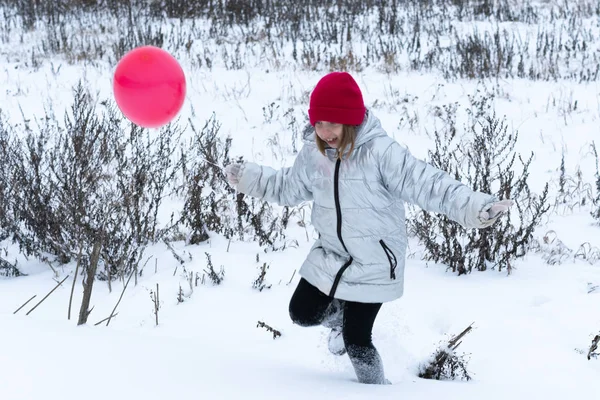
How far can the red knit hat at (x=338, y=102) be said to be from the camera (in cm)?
227

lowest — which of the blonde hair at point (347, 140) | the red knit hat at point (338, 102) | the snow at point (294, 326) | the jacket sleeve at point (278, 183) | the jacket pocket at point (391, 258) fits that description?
the snow at point (294, 326)

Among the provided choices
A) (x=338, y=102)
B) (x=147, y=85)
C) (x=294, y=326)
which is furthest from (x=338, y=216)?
(x=294, y=326)

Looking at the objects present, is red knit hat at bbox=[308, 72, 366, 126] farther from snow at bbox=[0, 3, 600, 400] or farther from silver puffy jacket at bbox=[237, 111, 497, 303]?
Answer: snow at bbox=[0, 3, 600, 400]

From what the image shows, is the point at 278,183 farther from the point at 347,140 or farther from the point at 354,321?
the point at 354,321

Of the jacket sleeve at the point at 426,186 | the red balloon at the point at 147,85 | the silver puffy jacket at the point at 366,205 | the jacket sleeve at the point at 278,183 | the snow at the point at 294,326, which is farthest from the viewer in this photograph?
the jacket sleeve at the point at 278,183

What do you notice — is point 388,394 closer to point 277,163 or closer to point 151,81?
point 151,81

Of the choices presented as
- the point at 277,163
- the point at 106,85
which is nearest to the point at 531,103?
the point at 277,163

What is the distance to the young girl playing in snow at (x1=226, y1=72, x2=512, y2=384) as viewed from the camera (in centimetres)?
227

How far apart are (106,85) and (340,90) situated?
588cm

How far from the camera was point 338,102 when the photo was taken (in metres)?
2.27

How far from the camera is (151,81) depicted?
2406mm

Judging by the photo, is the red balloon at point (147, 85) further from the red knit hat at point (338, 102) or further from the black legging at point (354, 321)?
the black legging at point (354, 321)

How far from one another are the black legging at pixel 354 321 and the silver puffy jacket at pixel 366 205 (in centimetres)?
9

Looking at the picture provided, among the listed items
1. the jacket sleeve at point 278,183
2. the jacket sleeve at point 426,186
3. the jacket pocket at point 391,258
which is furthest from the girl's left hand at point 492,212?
the jacket sleeve at point 278,183
